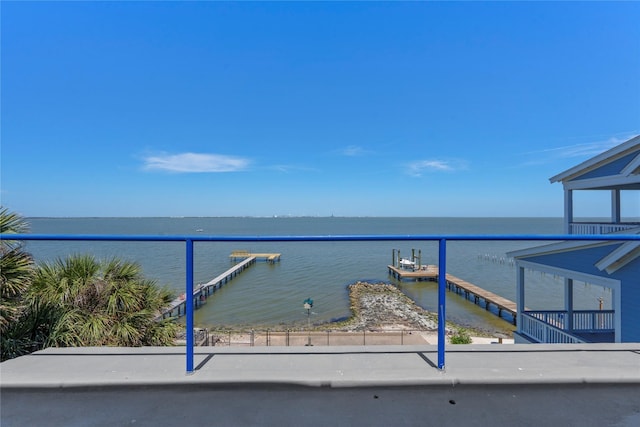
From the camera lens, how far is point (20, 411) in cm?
199

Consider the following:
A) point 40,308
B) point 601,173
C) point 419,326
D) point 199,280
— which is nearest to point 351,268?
point 199,280

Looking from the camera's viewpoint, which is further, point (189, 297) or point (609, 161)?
point (609, 161)

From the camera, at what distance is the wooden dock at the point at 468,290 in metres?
22.5

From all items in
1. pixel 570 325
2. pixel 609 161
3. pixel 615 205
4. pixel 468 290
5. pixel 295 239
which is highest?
pixel 609 161

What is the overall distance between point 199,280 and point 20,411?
110 feet

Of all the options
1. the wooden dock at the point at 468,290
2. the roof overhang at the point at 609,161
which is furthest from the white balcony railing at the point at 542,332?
the roof overhang at the point at 609,161

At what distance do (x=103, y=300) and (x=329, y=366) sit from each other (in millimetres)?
4592

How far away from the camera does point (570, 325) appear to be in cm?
977

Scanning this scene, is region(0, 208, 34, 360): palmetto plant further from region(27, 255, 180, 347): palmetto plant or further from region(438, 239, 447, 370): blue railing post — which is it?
region(438, 239, 447, 370): blue railing post

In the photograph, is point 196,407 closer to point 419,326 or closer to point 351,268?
point 419,326

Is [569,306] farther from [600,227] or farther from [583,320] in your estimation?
[600,227]

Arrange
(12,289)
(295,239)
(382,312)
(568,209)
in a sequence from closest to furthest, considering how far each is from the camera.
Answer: (295,239) → (12,289) → (568,209) → (382,312)

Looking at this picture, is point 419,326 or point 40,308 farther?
point 419,326

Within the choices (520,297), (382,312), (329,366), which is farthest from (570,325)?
(382,312)
